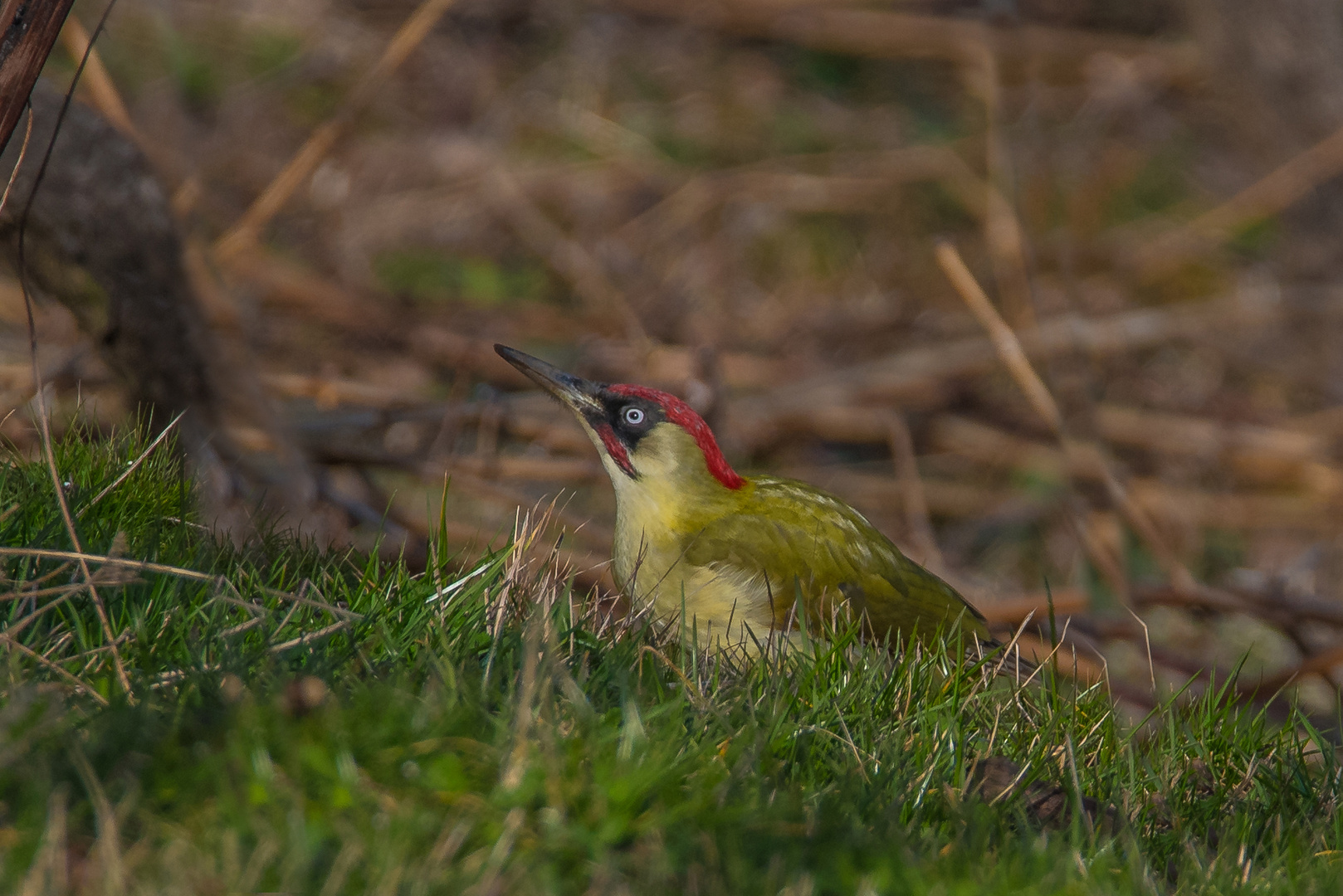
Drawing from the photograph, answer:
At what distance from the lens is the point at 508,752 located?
1.81m

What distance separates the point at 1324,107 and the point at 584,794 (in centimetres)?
688

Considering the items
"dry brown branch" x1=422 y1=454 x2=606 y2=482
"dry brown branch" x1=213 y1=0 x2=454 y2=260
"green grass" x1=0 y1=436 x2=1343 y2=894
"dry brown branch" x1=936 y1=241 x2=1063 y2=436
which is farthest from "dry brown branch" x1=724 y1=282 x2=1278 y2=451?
"green grass" x1=0 y1=436 x2=1343 y2=894

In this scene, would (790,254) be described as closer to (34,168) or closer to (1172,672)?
(1172,672)

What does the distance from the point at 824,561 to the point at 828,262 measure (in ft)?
19.3

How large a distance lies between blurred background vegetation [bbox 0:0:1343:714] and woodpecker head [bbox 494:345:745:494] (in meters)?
1.16

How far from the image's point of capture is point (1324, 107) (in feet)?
23.7

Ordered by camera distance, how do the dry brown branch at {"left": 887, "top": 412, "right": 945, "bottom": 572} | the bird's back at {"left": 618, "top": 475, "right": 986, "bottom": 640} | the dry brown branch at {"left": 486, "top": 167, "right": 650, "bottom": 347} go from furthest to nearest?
the dry brown branch at {"left": 486, "top": 167, "right": 650, "bottom": 347} < the dry brown branch at {"left": 887, "top": 412, "right": 945, "bottom": 572} < the bird's back at {"left": 618, "top": 475, "right": 986, "bottom": 640}

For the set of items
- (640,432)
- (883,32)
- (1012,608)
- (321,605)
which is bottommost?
(1012,608)

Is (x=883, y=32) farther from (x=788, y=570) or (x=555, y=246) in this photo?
(x=788, y=570)

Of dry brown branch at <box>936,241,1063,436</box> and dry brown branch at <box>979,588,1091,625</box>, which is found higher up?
dry brown branch at <box>936,241,1063,436</box>

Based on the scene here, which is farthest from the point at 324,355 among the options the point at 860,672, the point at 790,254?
the point at 860,672

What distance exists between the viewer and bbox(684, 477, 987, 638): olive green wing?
3.37 metres

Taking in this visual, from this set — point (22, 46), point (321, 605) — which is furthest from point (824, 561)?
point (22, 46)

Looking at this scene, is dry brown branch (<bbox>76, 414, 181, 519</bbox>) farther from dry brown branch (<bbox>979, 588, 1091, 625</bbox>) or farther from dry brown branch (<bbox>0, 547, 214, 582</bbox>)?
dry brown branch (<bbox>979, 588, 1091, 625</bbox>)
